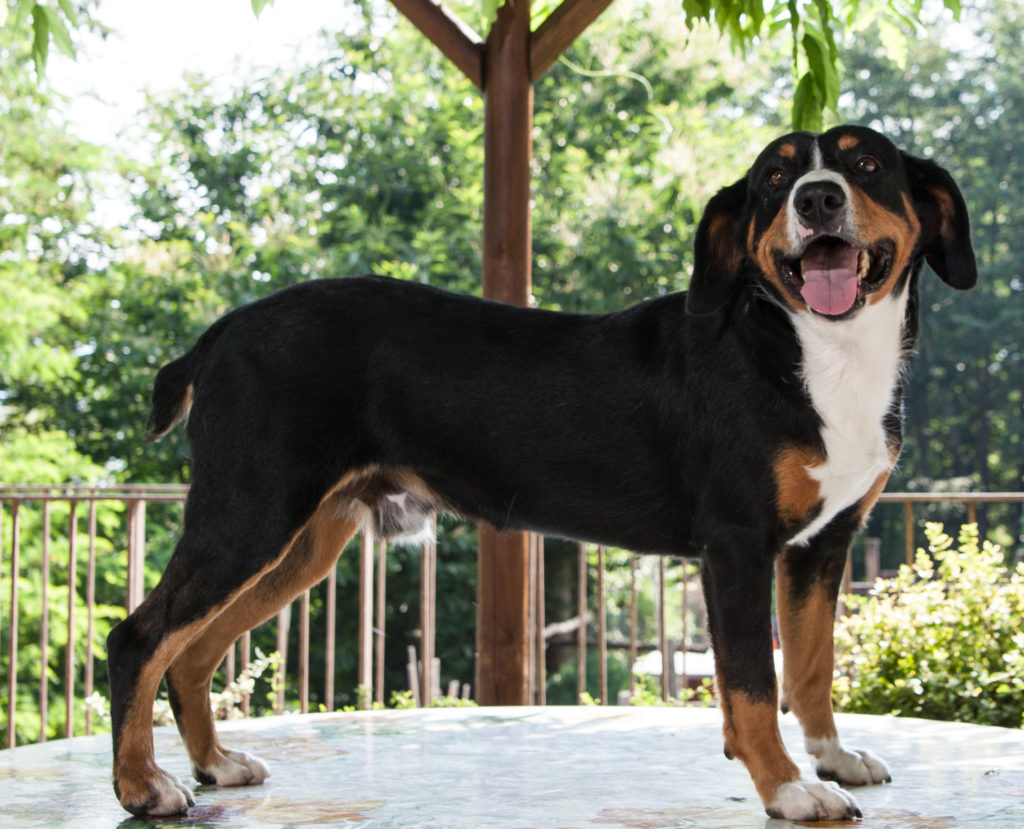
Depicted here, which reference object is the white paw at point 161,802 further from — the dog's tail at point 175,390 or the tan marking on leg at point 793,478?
the tan marking on leg at point 793,478

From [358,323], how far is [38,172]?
41.9ft

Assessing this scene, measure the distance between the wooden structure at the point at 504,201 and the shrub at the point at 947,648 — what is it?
75.8 inches

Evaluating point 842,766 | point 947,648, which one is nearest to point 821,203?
point 842,766

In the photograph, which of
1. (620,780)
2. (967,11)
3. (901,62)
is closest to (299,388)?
(620,780)

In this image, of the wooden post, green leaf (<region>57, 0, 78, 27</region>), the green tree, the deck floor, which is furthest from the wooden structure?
the green tree

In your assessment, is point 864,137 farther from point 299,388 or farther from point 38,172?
point 38,172

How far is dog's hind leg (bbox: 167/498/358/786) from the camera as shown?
8.32 ft

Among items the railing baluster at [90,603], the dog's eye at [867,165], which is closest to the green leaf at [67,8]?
the dog's eye at [867,165]

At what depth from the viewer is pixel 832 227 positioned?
2111 millimetres

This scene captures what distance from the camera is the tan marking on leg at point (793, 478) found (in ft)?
7.14

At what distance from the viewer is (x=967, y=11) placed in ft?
82.8

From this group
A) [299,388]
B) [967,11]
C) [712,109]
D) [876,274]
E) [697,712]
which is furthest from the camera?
[967,11]

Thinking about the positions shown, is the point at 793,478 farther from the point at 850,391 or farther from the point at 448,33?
the point at 448,33

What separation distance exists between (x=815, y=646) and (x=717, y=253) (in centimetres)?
88
